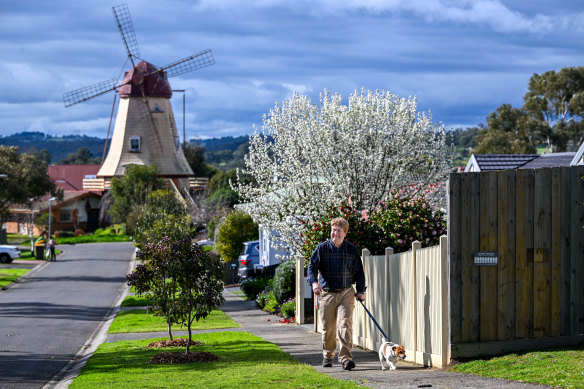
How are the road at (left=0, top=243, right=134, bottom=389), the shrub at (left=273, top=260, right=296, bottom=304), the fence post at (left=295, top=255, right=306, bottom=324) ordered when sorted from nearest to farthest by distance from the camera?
the road at (left=0, top=243, right=134, bottom=389), the fence post at (left=295, top=255, right=306, bottom=324), the shrub at (left=273, top=260, right=296, bottom=304)

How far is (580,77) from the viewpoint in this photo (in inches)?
2483

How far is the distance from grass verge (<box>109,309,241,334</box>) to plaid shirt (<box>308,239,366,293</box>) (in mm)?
8460

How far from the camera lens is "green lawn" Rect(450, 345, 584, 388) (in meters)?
8.84

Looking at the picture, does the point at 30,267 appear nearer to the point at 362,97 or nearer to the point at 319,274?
the point at 362,97

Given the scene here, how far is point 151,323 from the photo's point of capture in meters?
23.4

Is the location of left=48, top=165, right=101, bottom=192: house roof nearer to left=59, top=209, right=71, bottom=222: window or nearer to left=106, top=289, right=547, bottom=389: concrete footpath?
left=59, top=209, right=71, bottom=222: window

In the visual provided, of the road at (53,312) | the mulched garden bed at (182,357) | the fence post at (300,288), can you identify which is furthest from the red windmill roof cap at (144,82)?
the mulched garden bed at (182,357)

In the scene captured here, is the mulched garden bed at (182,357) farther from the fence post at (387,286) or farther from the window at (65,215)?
the window at (65,215)

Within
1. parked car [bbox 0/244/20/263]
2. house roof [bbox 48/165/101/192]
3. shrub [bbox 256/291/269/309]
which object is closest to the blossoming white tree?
shrub [bbox 256/291/269/309]

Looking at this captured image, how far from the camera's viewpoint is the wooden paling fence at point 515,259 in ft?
36.0

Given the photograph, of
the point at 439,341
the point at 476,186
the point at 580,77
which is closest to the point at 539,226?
the point at 476,186

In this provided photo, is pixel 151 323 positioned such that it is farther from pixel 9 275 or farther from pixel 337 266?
pixel 9 275

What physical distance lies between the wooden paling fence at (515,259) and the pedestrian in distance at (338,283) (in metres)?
1.58

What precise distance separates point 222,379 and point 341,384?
1.95 metres
